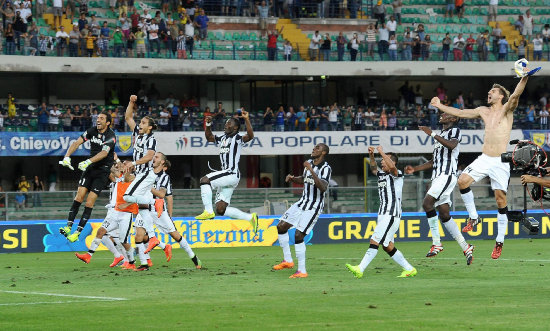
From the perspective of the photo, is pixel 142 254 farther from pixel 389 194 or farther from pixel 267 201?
pixel 267 201

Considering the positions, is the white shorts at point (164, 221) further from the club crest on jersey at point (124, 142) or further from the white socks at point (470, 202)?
the club crest on jersey at point (124, 142)

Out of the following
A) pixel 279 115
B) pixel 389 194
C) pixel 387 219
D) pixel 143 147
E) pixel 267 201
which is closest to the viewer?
pixel 387 219

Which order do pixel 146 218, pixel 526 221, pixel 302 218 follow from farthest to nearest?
pixel 146 218
pixel 302 218
pixel 526 221

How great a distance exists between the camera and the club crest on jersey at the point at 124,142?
41375mm

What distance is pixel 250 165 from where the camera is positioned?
49062 mm

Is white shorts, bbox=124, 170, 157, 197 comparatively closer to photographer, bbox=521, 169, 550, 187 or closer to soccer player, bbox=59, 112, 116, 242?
soccer player, bbox=59, 112, 116, 242

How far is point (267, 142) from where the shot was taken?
145 feet

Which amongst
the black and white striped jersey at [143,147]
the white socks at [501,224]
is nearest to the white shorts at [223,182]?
the black and white striped jersey at [143,147]

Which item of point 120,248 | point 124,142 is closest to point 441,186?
point 120,248

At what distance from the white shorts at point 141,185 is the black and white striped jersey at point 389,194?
4.62 m

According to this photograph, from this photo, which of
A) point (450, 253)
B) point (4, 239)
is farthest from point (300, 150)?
point (450, 253)

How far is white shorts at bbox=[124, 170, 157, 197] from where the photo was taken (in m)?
19.9

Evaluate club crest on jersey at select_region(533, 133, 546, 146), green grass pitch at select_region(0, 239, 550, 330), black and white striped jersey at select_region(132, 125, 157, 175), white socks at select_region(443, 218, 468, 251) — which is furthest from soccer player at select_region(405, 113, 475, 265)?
club crest on jersey at select_region(533, 133, 546, 146)

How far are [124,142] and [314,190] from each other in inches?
940
